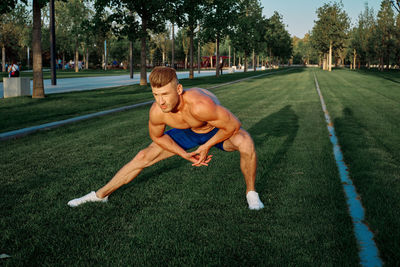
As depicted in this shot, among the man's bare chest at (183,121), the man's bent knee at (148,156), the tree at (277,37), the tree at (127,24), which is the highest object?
the tree at (277,37)

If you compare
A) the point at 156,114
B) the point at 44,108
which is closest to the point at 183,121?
the point at 156,114

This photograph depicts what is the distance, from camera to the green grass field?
3258 millimetres

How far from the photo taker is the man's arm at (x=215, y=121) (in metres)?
3.73

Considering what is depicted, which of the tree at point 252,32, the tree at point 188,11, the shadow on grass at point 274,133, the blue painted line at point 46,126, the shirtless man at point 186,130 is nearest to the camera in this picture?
the shirtless man at point 186,130

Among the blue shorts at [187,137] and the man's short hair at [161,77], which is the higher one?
the man's short hair at [161,77]

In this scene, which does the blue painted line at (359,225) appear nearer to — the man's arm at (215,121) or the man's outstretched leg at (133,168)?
the man's arm at (215,121)

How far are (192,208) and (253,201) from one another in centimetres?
71

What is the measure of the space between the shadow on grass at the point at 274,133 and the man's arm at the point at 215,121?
50.6 inches

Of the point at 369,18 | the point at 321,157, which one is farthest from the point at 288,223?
the point at 369,18

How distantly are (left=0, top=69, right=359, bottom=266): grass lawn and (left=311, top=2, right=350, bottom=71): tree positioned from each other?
70.5m

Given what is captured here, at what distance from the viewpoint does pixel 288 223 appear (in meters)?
3.88

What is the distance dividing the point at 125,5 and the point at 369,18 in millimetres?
76806

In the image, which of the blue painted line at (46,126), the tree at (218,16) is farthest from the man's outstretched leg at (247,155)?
the tree at (218,16)

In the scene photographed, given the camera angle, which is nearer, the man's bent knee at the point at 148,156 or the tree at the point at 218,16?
the man's bent knee at the point at 148,156
